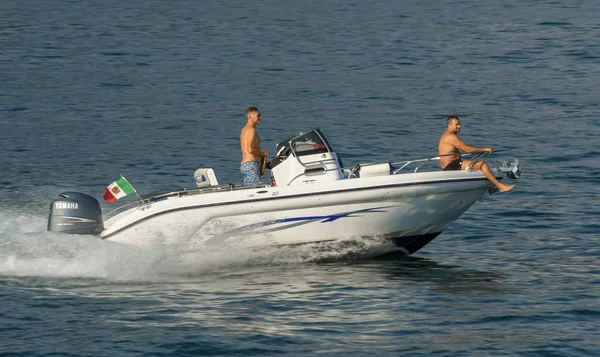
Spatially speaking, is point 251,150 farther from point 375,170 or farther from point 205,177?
point 375,170

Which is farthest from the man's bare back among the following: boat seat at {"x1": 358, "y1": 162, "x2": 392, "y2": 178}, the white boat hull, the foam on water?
boat seat at {"x1": 358, "y1": 162, "x2": 392, "y2": 178}

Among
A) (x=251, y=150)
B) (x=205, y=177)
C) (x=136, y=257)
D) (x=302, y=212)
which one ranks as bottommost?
(x=136, y=257)

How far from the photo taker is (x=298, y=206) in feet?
47.0

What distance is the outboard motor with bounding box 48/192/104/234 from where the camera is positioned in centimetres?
1455

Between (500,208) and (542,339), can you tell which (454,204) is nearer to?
(542,339)

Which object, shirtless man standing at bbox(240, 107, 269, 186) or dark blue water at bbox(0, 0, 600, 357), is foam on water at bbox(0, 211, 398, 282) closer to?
dark blue water at bbox(0, 0, 600, 357)

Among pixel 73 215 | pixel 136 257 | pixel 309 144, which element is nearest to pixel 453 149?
pixel 309 144

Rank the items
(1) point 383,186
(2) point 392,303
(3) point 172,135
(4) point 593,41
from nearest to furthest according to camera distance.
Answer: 1. (2) point 392,303
2. (1) point 383,186
3. (3) point 172,135
4. (4) point 593,41

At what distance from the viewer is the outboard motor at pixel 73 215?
47.8ft

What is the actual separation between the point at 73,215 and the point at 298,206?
3059mm

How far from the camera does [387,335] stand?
1232 centimetres

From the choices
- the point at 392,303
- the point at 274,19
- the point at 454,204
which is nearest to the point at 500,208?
the point at 454,204

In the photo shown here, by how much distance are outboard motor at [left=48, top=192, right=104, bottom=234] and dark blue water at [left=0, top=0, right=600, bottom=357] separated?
0.57 feet

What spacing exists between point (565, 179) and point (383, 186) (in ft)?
23.6
